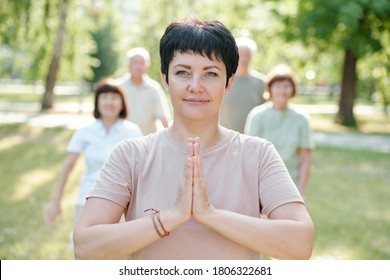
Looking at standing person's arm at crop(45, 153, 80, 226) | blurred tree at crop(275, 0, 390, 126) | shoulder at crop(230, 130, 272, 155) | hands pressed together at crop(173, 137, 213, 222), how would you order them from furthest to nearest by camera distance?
blurred tree at crop(275, 0, 390, 126), standing person's arm at crop(45, 153, 80, 226), shoulder at crop(230, 130, 272, 155), hands pressed together at crop(173, 137, 213, 222)

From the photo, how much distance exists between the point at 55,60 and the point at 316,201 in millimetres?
15547

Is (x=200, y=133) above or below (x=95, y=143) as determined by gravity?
above

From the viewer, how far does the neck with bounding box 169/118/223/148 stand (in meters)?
1.95

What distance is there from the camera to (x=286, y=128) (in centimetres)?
518

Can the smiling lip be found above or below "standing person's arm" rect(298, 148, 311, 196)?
above

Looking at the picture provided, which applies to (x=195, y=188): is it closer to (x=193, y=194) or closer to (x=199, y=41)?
(x=193, y=194)

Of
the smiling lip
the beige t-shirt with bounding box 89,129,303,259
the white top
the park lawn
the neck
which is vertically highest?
the smiling lip

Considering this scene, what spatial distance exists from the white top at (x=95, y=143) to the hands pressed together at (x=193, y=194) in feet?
9.20

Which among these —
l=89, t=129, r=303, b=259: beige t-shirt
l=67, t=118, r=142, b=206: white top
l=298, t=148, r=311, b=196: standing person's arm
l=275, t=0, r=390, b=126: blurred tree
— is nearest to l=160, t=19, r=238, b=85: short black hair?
l=89, t=129, r=303, b=259: beige t-shirt

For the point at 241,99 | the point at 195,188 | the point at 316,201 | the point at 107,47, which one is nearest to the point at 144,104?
the point at 241,99

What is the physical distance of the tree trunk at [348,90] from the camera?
21.7 m

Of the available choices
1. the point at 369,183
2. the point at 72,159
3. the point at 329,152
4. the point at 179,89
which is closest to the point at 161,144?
the point at 179,89

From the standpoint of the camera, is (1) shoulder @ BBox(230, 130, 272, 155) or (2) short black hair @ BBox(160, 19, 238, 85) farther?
(1) shoulder @ BBox(230, 130, 272, 155)

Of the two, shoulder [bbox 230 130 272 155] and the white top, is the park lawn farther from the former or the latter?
shoulder [bbox 230 130 272 155]
